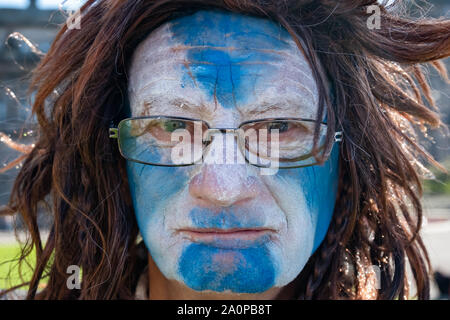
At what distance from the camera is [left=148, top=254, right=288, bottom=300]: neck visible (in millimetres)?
1772

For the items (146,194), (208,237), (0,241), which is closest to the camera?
(208,237)

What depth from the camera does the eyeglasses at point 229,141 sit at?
163 centimetres

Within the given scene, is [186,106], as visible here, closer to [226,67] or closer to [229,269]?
[226,67]

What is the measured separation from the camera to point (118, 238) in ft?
6.33

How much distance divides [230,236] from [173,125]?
1.29 feet

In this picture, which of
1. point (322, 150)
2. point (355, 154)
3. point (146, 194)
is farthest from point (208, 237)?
point (355, 154)

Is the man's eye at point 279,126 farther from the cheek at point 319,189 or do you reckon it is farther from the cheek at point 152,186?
the cheek at point 152,186

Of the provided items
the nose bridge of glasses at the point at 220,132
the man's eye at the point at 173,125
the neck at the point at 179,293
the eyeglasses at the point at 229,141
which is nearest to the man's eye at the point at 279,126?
the eyeglasses at the point at 229,141

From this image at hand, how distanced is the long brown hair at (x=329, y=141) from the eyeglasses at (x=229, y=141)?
135 mm

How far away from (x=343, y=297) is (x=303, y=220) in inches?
20.2

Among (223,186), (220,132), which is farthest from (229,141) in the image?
(223,186)

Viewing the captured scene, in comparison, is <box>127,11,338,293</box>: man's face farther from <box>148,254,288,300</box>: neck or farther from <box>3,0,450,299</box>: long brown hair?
<box>148,254,288,300</box>: neck

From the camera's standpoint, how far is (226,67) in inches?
66.1

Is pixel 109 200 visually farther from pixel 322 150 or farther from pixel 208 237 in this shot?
pixel 322 150
